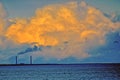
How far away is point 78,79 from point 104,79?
6735mm

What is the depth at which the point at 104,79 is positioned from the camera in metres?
114

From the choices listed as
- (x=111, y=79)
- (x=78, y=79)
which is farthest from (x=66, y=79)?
(x=111, y=79)

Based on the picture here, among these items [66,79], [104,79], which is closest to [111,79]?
[104,79]

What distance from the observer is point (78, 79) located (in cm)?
11581

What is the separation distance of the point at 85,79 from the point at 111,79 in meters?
6.58

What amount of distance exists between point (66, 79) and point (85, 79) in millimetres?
4914

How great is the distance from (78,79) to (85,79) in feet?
6.16

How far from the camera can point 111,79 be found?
114m

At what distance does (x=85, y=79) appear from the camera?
115m

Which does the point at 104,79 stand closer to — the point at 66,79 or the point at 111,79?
the point at 111,79

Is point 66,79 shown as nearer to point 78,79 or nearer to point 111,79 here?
point 78,79

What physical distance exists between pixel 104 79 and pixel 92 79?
10.1ft
